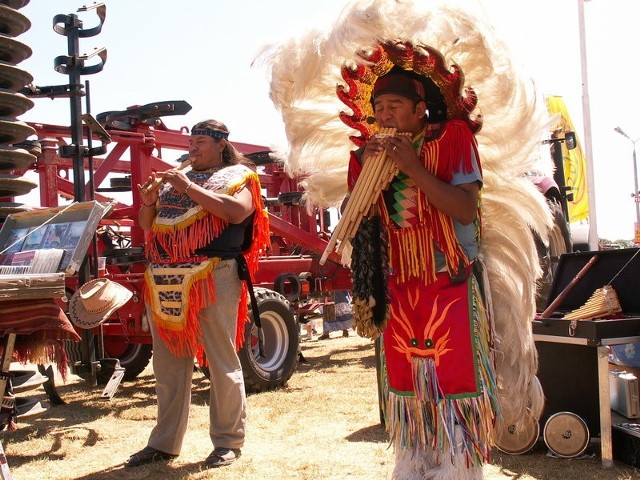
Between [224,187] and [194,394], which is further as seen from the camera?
[194,394]

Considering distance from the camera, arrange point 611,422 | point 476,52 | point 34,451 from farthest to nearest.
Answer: point 34,451 < point 611,422 < point 476,52

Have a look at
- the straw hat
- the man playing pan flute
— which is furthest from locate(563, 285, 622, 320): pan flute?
the straw hat

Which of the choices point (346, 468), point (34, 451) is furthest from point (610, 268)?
point (34, 451)

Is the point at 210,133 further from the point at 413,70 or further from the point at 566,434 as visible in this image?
the point at 566,434

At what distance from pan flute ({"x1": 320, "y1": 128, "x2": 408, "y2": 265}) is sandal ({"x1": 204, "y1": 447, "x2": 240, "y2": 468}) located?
165cm

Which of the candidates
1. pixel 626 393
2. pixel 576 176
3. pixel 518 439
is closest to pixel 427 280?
pixel 518 439

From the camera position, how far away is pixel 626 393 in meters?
3.76

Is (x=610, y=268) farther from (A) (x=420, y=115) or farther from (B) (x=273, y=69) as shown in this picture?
(B) (x=273, y=69)

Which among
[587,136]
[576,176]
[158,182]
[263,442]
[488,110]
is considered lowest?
[263,442]

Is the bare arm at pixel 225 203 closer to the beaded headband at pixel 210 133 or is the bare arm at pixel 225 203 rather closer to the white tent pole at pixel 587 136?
the beaded headband at pixel 210 133

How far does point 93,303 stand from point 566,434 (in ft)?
9.25

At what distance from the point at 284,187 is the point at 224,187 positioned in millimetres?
5404

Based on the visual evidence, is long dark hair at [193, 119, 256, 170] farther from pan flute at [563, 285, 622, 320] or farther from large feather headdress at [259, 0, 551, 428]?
pan flute at [563, 285, 622, 320]

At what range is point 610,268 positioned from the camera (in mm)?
4047
